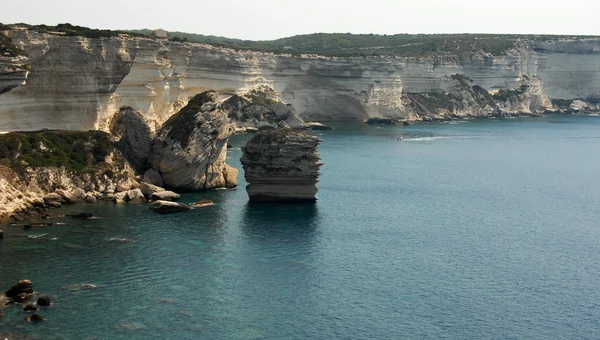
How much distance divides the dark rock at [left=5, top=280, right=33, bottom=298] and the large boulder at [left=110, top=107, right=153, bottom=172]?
29.6 m

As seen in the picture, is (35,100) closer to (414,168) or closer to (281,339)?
(281,339)

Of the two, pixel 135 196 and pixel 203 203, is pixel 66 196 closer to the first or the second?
pixel 135 196

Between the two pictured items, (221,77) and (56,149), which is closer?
(56,149)

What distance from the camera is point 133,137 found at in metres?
70.4

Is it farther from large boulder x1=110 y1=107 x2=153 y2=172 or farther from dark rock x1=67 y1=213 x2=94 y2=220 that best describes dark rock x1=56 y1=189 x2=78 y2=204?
large boulder x1=110 y1=107 x2=153 y2=172

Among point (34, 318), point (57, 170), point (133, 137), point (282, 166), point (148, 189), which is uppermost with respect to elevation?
point (133, 137)

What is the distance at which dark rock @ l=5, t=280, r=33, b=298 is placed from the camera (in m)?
39.8

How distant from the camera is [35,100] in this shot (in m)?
65.6

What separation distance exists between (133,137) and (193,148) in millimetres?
6114

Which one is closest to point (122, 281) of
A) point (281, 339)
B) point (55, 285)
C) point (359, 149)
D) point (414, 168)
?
point (55, 285)

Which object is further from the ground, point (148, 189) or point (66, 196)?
point (66, 196)

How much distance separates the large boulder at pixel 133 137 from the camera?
6962 cm

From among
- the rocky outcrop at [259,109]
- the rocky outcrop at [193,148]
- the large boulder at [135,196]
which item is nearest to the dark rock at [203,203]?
the large boulder at [135,196]

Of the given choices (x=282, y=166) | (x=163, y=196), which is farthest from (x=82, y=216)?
(x=282, y=166)
